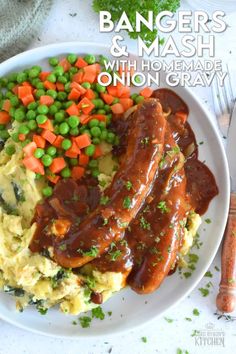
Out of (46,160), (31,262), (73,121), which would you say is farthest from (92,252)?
(73,121)

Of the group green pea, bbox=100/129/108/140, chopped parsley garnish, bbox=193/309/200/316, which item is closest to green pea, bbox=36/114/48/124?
green pea, bbox=100/129/108/140

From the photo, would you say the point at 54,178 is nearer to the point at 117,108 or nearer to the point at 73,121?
the point at 73,121

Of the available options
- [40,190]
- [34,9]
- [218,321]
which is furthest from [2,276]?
[34,9]

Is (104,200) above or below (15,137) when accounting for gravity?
below

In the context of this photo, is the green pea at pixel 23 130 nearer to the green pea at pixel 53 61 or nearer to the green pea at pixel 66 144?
the green pea at pixel 66 144

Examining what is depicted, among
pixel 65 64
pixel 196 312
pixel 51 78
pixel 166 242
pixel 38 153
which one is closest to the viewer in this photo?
pixel 166 242

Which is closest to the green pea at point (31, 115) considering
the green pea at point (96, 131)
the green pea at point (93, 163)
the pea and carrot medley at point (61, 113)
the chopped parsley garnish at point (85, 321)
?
the pea and carrot medley at point (61, 113)

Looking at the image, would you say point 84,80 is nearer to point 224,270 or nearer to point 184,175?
point 184,175
